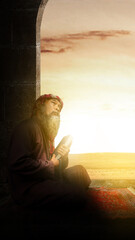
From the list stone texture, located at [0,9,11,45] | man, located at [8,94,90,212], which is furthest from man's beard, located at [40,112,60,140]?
stone texture, located at [0,9,11,45]

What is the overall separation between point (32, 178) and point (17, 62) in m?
2.26

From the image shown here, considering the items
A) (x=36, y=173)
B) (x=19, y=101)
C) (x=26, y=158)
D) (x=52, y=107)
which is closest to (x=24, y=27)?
(x=19, y=101)

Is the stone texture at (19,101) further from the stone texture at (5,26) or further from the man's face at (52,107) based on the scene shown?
the man's face at (52,107)

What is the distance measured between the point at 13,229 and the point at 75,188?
0.81 metres

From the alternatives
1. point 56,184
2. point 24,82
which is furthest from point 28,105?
point 56,184

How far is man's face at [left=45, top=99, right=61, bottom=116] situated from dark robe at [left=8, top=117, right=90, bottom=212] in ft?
1.11

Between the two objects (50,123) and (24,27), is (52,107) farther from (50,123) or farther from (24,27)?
(24,27)

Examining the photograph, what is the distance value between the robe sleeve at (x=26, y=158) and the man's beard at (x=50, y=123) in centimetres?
21

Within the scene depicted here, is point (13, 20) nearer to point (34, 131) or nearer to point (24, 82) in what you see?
point (24, 82)

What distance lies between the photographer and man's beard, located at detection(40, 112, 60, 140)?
3.79 metres

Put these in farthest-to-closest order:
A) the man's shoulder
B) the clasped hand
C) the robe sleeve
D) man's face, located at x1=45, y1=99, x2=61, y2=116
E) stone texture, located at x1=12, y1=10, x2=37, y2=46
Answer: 1. stone texture, located at x1=12, y1=10, x2=37, y2=46
2. man's face, located at x1=45, y1=99, x2=61, y2=116
3. the clasped hand
4. the man's shoulder
5. the robe sleeve

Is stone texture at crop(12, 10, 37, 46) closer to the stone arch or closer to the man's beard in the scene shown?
the stone arch

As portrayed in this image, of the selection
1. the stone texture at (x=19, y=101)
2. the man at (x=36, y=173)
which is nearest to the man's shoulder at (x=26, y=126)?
the man at (x=36, y=173)

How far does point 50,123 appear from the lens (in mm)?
3785
